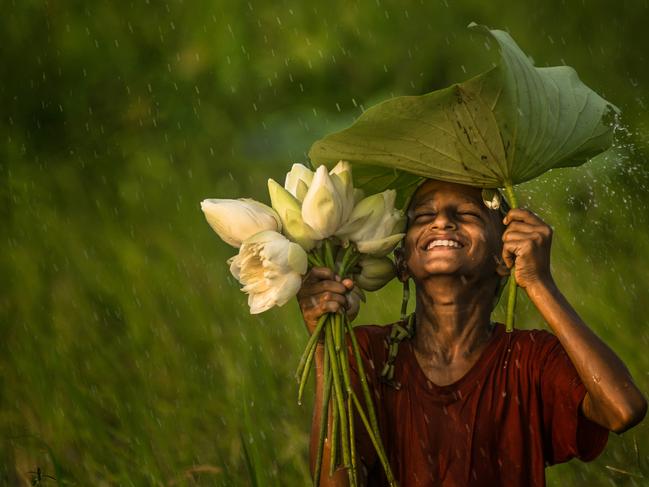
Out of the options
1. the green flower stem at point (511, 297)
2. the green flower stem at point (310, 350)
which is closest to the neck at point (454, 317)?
the green flower stem at point (511, 297)

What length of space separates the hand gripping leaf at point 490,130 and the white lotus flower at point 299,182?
0.05 meters

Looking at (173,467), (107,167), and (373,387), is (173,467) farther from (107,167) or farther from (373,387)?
(107,167)

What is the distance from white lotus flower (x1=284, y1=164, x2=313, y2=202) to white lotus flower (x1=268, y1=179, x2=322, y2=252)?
0.02m

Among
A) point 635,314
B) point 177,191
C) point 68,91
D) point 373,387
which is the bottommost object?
point 635,314

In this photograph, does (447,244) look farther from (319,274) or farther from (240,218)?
(240,218)

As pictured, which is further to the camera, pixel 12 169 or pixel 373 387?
pixel 12 169

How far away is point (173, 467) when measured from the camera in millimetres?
3375

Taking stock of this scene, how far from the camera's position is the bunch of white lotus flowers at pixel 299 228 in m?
2.12

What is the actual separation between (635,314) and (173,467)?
141 cm

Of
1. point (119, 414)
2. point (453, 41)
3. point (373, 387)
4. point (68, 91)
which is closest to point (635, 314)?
point (453, 41)

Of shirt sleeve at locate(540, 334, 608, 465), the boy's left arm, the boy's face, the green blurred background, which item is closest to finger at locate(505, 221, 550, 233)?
the boy's left arm

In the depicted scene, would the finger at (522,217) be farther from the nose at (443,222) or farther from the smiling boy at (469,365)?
the nose at (443,222)

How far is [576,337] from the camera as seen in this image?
2.07 m

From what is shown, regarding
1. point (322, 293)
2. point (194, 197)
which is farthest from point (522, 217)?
point (194, 197)
